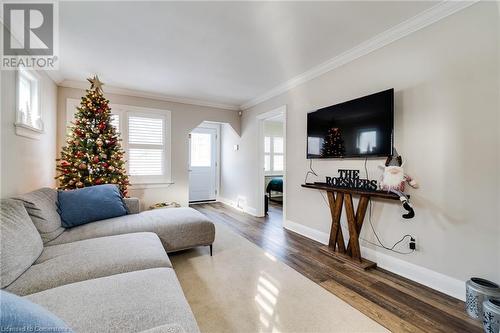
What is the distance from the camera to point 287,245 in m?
3.02

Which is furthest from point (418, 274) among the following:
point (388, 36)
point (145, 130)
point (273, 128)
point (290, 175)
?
point (273, 128)

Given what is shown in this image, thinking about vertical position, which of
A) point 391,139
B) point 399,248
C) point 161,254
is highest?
point 391,139

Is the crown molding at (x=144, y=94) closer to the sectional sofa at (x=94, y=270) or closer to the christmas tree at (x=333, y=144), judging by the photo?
the sectional sofa at (x=94, y=270)

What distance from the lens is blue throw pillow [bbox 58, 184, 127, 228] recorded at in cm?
223

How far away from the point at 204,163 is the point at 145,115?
2.27 m

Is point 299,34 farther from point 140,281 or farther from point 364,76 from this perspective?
point 140,281

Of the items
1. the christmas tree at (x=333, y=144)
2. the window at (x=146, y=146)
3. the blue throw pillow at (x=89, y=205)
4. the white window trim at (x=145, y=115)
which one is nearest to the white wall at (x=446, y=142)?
the christmas tree at (x=333, y=144)

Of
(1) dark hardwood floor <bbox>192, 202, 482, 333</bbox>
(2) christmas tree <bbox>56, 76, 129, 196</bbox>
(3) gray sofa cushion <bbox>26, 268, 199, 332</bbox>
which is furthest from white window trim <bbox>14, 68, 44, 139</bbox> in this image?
(1) dark hardwood floor <bbox>192, 202, 482, 333</bbox>

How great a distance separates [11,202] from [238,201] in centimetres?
405

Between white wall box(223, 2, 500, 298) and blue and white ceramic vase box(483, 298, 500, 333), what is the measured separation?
37 centimetres

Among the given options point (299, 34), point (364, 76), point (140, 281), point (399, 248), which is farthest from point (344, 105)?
point (140, 281)

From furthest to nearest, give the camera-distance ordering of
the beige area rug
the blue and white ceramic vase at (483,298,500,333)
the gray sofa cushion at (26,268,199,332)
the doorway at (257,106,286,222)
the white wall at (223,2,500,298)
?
the doorway at (257,106,286,222) → the white wall at (223,2,500,298) → the beige area rug → the blue and white ceramic vase at (483,298,500,333) → the gray sofa cushion at (26,268,199,332)

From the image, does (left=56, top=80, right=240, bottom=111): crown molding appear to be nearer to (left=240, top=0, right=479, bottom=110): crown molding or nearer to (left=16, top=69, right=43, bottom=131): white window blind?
(left=16, top=69, right=43, bottom=131): white window blind

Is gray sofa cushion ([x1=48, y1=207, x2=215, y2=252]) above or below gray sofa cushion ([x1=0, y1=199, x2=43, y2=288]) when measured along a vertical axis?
below
